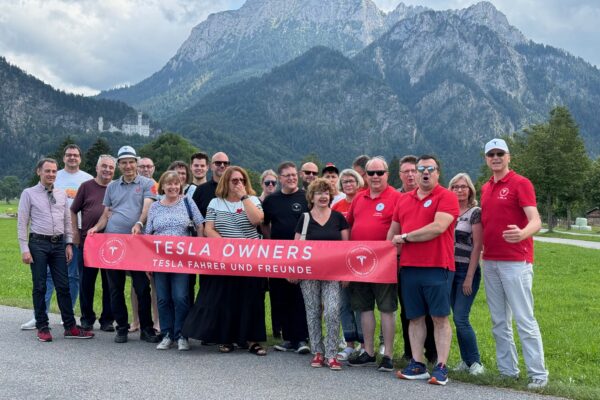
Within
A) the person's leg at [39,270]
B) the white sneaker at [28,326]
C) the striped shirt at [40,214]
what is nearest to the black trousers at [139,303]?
the person's leg at [39,270]

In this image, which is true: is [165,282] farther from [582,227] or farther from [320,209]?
[582,227]

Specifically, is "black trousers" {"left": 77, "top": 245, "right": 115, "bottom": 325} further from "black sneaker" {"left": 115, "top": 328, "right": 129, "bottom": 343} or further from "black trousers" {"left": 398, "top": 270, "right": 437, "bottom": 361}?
"black trousers" {"left": 398, "top": 270, "right": 437, "bottom": 361}

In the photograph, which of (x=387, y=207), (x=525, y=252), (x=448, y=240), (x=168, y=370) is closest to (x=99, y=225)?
(x=168, y=370)

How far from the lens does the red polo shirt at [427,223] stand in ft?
20.9

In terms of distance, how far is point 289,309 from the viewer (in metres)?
7.96

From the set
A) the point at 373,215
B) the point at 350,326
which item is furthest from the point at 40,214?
the point at 373,215

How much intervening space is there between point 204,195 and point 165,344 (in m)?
2.15

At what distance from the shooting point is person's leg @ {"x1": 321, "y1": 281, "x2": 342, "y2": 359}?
7.02m

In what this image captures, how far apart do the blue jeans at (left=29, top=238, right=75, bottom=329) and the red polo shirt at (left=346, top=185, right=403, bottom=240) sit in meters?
4.25

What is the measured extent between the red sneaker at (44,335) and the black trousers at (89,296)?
0.73 m

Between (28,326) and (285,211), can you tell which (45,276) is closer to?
(28,326)

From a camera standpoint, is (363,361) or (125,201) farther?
(125,201)

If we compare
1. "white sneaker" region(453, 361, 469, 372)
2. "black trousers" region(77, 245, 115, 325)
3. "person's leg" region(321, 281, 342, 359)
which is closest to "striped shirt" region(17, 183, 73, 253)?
"black trousers" region(77, 245, 115, 325)

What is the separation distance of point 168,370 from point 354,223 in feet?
9.14
